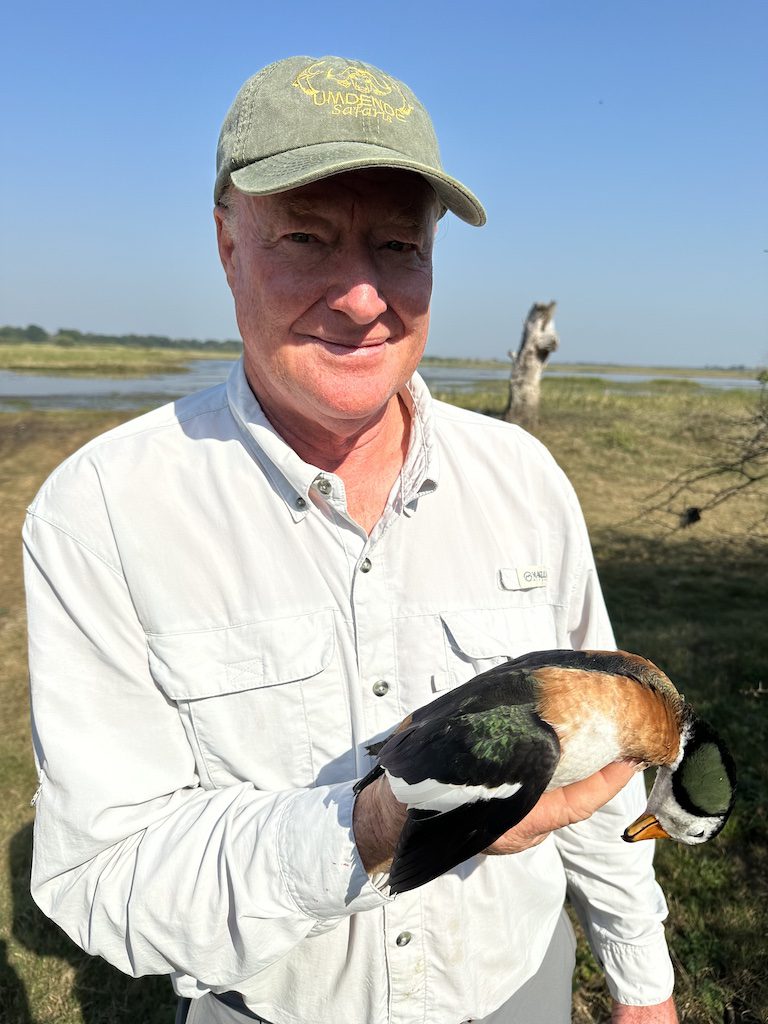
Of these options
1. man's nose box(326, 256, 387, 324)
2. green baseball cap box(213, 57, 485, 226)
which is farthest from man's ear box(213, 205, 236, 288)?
man's nose box(326, 256, 387, 324)

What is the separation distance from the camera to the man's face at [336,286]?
203 cm

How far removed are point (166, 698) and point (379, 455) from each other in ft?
3.31

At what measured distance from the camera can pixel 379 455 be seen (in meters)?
2.50

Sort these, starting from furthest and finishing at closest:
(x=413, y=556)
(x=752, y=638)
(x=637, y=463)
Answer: (x=637, y=463) → (x=752, y=638) → (x=413, y=556)

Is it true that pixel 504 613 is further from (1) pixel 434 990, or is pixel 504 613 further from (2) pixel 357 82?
(2) pixel 357 82

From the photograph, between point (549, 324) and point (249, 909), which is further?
point (549, 324)

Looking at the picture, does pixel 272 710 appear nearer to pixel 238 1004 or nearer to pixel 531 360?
pixel 238 1004

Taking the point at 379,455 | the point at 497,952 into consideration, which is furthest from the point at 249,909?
the point at 379,455

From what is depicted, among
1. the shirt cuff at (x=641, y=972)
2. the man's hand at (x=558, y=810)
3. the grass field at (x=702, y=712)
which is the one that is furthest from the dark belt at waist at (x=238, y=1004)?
the grass field at (x=702, y=712)

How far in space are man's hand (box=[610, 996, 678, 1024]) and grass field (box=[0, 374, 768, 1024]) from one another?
176 centimetres

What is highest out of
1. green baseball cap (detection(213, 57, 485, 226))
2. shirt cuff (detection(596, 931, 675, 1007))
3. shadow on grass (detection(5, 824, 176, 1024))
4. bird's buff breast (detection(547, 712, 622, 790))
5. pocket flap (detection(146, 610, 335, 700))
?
green baseball cap (detection(213, 57, 485, 226))

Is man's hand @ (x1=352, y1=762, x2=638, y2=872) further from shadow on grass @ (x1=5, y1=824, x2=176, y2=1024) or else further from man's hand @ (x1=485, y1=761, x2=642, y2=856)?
shadow on grass @ (x1=5, y1=824, x2=176, y2=1024)

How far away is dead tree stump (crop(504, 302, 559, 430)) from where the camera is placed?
2136 centimetres

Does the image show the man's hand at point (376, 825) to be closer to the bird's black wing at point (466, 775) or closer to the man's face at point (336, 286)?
the bird's black wing at point (466, 775)
